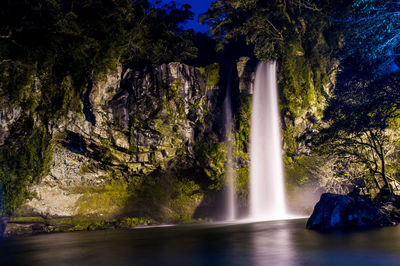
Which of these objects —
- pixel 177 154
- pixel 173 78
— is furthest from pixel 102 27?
pixel 177 154

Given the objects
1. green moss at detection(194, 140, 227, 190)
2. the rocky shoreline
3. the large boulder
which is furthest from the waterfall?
the large boulder

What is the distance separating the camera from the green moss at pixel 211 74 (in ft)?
59.8

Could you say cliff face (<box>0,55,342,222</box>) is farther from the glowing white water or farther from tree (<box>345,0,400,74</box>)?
tree (<box>345,0,400,74</box>)

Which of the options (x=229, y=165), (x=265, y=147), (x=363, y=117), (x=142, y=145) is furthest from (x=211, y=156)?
(x=363, y=117)

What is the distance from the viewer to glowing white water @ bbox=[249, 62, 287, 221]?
16.9 meters

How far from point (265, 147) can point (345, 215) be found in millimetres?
9580

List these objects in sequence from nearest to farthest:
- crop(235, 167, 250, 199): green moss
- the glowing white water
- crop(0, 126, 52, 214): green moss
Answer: crop(0, 126, 52, 214): green moss, the glowing white water, crop(235, 167, 250, 199): green moss

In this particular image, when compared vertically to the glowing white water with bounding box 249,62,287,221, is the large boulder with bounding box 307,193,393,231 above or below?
below

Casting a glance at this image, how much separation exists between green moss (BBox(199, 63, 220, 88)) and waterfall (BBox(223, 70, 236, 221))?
81cm

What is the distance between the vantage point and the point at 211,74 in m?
18.4

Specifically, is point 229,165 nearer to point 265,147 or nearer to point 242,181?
point 242,181

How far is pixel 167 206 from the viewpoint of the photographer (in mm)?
18516

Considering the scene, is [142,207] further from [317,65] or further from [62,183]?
[317,65]

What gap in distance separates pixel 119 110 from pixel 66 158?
3925 mm
